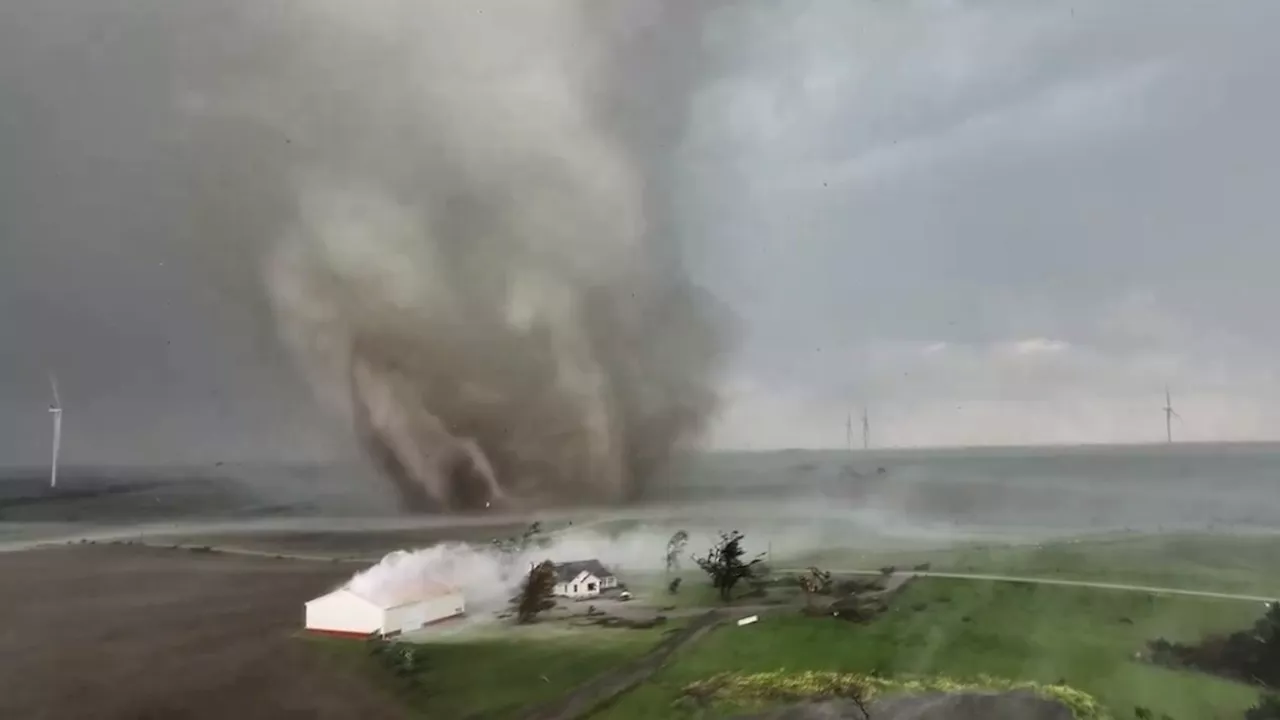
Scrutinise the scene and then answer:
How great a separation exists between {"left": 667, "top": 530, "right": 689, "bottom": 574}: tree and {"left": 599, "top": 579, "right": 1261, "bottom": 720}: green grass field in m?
0.24

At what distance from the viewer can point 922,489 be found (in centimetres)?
257

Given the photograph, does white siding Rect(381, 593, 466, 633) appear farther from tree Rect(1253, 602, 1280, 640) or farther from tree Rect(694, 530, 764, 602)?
tree Rect(1253, 602, 1280, 640)

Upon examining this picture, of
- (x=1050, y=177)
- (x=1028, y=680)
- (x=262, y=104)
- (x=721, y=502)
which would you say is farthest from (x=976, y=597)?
(x=262, y=104)

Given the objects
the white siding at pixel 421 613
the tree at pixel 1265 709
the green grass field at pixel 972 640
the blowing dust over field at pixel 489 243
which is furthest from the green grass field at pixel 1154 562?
the white siding at pixel 421 613

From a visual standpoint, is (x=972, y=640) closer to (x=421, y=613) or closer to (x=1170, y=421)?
(x=1170, y=421)

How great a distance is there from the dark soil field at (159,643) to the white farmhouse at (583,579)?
59 cm

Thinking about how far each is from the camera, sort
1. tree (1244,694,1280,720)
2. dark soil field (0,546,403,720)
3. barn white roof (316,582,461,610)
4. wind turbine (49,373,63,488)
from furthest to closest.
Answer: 1. wind turbine (49,373,63,488)
2. barn white roof (316,582,461,610)
3. dark soil field (0,546,403,720)
4. tree (1244,694,1280,720)

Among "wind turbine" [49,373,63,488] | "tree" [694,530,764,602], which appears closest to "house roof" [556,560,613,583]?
"tree" [694,530,764,602]

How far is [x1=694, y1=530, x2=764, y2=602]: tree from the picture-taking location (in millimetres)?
2590

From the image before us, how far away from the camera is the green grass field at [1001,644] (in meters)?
2.28

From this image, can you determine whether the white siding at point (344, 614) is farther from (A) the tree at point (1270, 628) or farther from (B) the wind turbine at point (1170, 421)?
(A) the tree at point (1270, 628)

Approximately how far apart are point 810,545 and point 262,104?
2174 millimetres

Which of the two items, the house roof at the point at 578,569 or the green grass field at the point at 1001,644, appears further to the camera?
the house roof at the point at 578,569

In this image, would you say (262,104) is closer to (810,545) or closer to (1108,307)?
(810,545)
